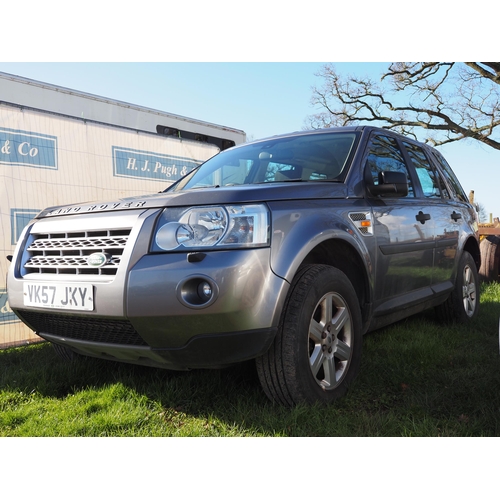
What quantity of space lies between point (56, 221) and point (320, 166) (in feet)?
5.62

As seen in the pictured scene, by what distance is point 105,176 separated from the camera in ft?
18.6

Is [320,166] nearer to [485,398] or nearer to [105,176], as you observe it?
[485,398]

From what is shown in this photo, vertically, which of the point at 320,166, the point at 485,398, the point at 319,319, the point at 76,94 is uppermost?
the point at 76,94

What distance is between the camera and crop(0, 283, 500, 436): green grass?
2.31 meters

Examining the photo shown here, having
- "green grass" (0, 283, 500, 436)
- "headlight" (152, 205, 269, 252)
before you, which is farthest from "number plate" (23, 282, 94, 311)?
"green grass" (0, 283, 500, 436)

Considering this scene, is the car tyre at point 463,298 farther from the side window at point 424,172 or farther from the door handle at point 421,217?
the door handle at point 421,217

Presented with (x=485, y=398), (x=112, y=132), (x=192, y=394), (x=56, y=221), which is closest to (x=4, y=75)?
(x=112, y=132)

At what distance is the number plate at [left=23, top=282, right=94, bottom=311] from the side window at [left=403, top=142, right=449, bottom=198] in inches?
117

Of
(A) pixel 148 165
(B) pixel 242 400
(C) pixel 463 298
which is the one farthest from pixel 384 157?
(A) pixel 148 165

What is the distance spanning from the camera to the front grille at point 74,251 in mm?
2342

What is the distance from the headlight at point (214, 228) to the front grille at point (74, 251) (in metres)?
0.24

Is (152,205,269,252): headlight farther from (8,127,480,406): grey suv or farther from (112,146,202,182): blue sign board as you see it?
(112,146,202,182): blue sign board

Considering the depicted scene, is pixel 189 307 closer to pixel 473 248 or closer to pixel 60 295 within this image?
pixel 60 295

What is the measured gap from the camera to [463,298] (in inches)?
181
